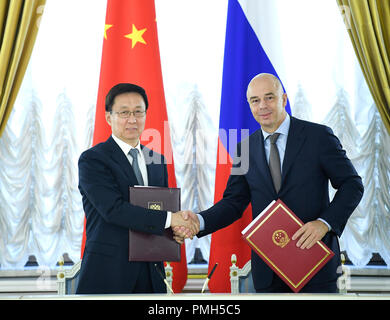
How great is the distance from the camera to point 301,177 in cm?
224

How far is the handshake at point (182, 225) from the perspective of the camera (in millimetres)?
2199

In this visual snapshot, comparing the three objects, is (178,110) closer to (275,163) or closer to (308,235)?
(275,163)

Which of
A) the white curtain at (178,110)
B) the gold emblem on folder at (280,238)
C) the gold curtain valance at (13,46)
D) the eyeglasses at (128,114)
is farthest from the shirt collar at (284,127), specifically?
the gold curtain valance at (13,46)

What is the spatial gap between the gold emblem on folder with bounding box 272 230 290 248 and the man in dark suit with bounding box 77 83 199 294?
20.2 inches

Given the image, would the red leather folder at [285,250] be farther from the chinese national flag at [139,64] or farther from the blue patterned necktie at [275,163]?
the chinese national flag at [139,64]

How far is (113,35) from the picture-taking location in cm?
305

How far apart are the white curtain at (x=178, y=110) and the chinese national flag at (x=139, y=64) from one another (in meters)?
0.22

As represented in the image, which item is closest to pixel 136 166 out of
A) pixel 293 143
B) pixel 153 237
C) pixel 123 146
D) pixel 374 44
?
pixel 123 146

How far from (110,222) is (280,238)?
2.88 ft

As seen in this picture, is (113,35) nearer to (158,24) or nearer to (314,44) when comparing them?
(158,24)

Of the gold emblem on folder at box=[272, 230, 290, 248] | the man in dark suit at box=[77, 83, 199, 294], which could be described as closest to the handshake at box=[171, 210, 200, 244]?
the man in dark suit at box=[77, 83, 199, 294]

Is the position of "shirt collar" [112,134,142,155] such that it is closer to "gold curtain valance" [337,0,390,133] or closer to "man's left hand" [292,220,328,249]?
"man's left hand" [292,220,328,249]

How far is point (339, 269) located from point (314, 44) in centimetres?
188
